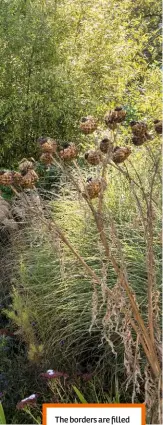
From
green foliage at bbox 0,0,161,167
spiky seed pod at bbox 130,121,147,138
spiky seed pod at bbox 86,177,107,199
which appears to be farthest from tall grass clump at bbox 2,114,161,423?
green foliage at bbox 0,0,161,167

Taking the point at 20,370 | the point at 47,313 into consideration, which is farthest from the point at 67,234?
the point at 20,370

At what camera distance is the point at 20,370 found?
334 centimetres

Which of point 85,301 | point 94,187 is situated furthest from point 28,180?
point 85,301

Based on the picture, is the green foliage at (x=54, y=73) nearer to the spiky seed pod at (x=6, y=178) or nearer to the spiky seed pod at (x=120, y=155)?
the spiky seed pod at (x=120, y=155)

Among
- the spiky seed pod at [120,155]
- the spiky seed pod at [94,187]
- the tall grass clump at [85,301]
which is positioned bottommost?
the tall grass clump at [85,301]

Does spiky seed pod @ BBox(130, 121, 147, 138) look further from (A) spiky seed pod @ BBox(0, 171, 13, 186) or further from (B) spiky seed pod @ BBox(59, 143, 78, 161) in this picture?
(A) spiky seed pod @ BBox(0, 171, 13, 186)

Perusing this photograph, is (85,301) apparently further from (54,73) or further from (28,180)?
(54,73)

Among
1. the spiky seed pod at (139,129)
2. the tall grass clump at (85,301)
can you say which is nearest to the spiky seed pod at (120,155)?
the spiky seed pod at (139,129)

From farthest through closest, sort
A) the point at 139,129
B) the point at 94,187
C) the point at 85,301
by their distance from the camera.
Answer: the point at 85,301
the point at 139,129
the point at 94,187

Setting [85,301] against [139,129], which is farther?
[85,301]

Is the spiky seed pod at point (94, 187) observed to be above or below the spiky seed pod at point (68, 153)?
below

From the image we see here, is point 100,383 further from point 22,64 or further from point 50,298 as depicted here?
point 22,64

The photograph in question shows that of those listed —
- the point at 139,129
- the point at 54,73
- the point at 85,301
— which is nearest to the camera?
the point at 139,129

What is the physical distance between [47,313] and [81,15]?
20.8 feet
